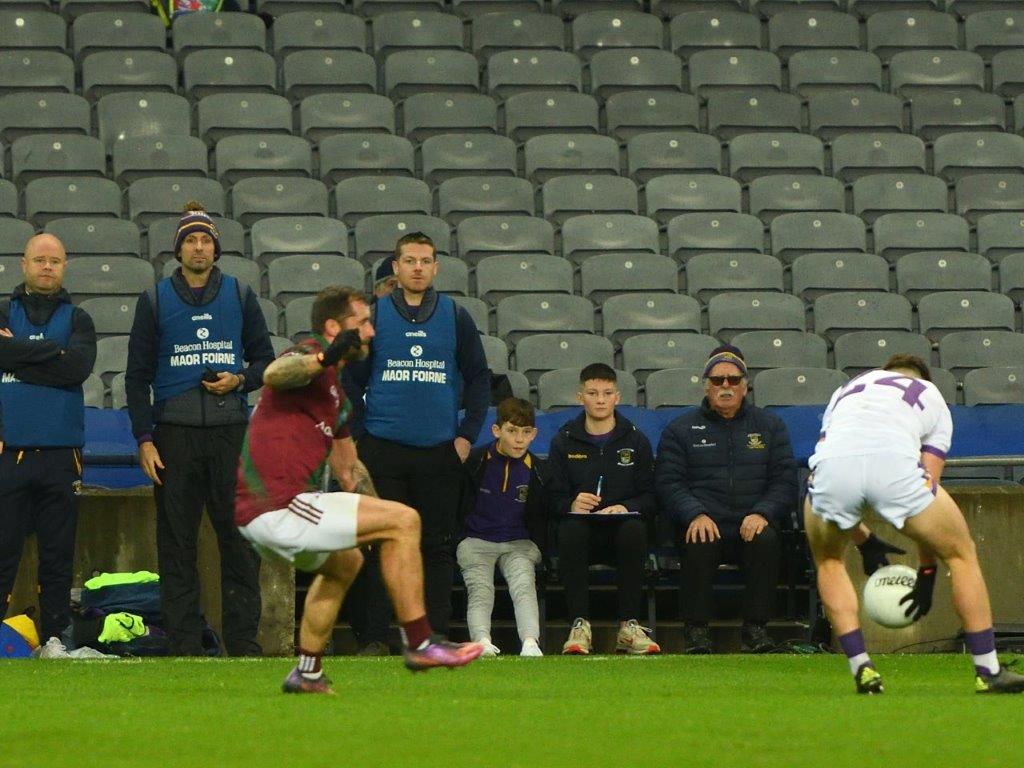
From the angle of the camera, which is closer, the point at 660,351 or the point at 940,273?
the point at 660,351

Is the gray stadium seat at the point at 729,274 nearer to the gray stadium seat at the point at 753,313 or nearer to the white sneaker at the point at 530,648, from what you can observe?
the gray stadium seat at the point at 753,313

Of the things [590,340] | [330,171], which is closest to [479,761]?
[590,340]

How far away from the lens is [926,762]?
4727mm

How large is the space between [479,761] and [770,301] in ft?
28.5

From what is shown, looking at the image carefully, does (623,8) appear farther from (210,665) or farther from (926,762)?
(926,762)

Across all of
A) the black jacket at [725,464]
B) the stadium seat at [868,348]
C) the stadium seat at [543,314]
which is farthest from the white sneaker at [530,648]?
the stadium seat at [868,348]

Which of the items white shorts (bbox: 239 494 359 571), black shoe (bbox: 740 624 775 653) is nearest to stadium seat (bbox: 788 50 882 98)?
black shoe (bbox: 740 624 775 653)

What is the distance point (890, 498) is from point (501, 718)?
1948mm

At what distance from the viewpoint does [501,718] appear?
5840mm

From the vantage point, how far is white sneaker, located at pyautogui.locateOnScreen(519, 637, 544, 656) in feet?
32.4

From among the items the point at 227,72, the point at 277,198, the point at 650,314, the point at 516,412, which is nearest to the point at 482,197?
the point at 277,198

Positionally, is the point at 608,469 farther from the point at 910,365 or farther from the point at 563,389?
the point at 910,365

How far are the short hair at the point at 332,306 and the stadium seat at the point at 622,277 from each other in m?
6.33

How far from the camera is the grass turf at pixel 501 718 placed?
483 centimetres
